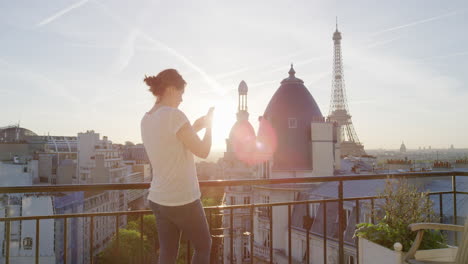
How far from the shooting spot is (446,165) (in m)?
24.0

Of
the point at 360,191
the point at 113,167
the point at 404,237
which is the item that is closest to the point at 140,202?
the point at 113,167

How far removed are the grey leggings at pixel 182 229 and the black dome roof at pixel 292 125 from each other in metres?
32.9

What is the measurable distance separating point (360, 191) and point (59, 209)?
116ft

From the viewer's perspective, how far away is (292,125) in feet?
116

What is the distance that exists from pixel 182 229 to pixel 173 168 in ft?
1.97

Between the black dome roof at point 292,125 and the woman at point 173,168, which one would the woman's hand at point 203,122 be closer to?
the woman at point 173,168

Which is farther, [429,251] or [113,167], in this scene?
[113,167]

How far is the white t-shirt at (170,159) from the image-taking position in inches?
109

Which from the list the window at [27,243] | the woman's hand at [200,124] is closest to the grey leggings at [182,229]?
the woman's hand at [200,124]

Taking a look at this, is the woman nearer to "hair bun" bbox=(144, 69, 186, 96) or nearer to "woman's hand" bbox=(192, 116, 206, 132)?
"hair bun" bbox=(144, 69, 186, 96)

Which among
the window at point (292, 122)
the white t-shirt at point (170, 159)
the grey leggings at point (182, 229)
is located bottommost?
the grey leggings at point (182, 229)

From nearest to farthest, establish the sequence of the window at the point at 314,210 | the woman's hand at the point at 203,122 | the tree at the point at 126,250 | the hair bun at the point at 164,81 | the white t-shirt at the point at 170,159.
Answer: the white t-shirt at the point at 170,159
the hair bun at the point at 164,81
the woman's hand at the point at 203,122
the window at the point at 314,210
the tree at the point at 126,250

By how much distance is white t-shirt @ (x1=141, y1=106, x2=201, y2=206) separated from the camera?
277cm

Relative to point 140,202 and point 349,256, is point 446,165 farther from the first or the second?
point 140,202
